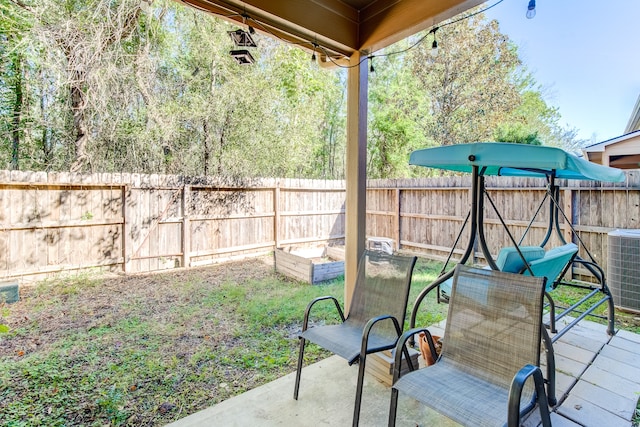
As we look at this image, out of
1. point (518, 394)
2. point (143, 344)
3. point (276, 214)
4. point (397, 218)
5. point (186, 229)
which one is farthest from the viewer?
point (397, 218)

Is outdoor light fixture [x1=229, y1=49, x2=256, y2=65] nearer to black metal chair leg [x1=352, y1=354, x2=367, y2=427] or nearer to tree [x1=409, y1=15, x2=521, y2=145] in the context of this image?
black metal chair leg [x1=352, y1=354, x2=367, y2=427]

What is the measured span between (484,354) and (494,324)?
0.50 feet

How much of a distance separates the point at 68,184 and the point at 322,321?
13.2ft

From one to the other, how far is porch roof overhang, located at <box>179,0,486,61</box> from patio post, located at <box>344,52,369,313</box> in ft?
0.59

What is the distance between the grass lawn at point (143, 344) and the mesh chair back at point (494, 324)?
1.36 metres

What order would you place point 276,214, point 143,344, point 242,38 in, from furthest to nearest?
point 276,214 < point 143,344 < point 242,38

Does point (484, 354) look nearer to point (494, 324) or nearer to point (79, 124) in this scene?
point (494, 324)

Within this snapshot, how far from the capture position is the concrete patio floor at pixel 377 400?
182 centimetres

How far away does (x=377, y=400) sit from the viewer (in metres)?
2.01

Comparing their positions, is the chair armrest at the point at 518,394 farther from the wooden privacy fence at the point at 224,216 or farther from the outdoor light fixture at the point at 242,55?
the wooden privacy fence at the point at 224,216

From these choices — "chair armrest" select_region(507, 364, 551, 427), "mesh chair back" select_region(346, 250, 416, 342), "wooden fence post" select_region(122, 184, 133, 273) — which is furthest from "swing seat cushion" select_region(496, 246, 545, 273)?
"wooden fence post" select_region(122, 184, 133, 273)

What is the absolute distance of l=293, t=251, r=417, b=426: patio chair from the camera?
1.88 metres

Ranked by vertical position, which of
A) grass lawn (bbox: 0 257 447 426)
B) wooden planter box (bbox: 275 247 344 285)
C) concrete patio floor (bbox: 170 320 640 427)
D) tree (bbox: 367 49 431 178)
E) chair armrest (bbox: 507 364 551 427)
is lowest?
grass lawn (bbox: 0 257 447 426)

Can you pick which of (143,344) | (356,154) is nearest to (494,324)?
(356,154)
